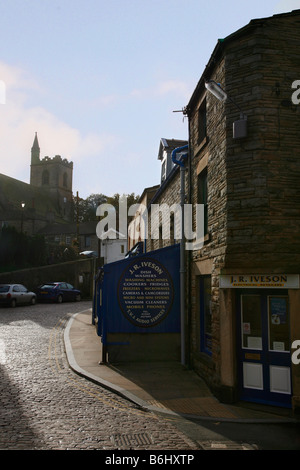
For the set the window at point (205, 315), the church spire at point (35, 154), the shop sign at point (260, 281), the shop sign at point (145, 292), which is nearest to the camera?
the shop sign at point (260, 281)

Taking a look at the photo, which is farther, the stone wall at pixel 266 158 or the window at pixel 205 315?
the window at pixel 205 315

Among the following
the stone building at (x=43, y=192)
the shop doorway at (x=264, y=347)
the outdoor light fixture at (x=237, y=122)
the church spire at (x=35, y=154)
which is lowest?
the shop doorway at (x=264, y=347)

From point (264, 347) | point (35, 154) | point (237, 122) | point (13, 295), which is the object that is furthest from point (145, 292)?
point (35, 154)

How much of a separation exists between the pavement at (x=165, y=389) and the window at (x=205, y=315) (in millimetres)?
804

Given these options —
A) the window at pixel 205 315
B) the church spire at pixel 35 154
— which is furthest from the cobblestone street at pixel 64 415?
the church spire at pixel 35 154

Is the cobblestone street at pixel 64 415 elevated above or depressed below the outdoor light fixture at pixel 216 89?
below

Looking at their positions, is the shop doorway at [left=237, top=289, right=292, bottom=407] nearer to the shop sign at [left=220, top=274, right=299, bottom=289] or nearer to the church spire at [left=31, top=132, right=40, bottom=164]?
the shop sign at [left=220, top=274, right=299, bottom=289]

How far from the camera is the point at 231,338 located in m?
8.39

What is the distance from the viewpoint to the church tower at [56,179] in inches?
3629

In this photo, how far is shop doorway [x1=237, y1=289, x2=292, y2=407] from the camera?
806 cm

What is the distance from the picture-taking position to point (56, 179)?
9269 cm

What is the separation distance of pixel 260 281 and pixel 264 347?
52.8 inches

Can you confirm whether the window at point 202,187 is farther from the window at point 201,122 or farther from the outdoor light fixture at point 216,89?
the outdoor light fixture at point 216,89

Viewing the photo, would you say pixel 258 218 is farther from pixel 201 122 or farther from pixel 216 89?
pixel 201 122
